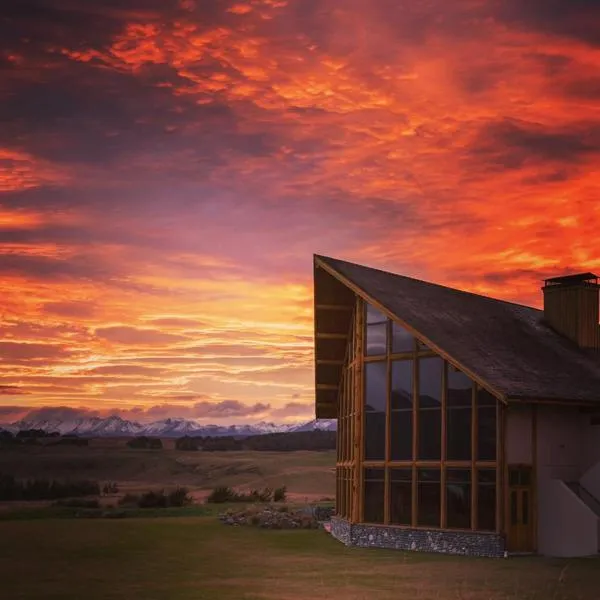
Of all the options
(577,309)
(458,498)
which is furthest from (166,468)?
(458,498)

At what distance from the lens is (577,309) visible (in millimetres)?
32312

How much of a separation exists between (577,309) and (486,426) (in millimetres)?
8377

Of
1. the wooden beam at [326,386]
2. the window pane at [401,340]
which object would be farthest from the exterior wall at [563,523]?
the wooden beam at [326,386]

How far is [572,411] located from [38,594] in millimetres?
15251

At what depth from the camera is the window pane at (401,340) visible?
27.8m

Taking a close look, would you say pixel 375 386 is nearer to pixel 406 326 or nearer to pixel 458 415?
pixel 406 326

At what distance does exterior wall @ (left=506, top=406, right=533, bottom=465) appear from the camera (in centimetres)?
2548

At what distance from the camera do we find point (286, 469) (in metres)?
77.2

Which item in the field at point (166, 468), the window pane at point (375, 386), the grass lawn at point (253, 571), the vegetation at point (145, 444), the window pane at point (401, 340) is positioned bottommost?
the field at point (166, 468)

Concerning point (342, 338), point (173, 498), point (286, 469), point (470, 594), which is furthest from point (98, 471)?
point (470, 594)

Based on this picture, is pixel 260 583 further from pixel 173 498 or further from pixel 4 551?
pixel 173 498

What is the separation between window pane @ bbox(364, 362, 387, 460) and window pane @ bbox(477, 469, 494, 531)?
3568mm

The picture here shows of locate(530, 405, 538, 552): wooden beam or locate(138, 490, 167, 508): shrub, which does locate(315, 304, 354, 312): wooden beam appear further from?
locate(138, 490, 167, 508): shrub

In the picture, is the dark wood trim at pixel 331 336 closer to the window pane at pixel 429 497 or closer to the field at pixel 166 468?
the window pane at pixel 429 497
